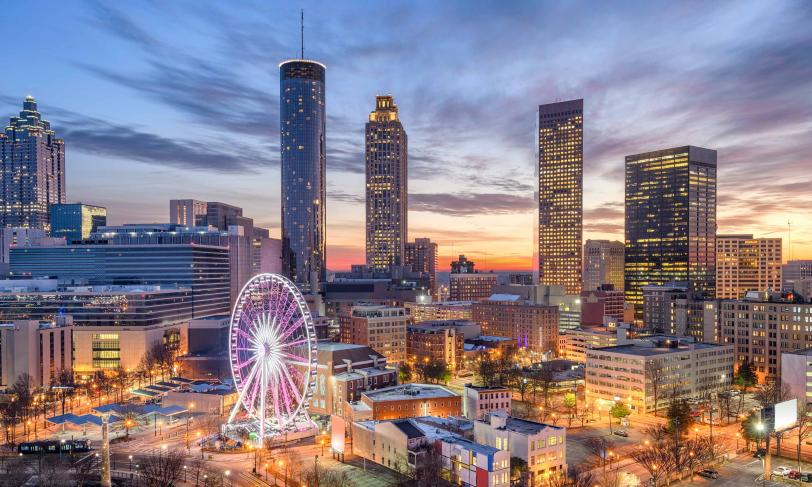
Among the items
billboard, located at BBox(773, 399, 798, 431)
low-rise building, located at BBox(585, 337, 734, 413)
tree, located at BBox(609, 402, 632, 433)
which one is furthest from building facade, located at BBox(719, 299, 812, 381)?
billboard, located at BBox(773, 399, 798, 431)

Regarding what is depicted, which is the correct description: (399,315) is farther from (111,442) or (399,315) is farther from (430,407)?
(111,442)

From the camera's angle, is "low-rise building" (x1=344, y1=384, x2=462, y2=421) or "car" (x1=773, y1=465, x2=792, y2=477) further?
"low-rise building" (x1=344, y1=384, x2=462, y2=421)

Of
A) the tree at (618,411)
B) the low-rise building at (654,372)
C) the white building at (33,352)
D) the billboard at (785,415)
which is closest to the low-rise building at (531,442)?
the billboard at (785,415)

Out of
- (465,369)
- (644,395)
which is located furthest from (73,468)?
(465,369)

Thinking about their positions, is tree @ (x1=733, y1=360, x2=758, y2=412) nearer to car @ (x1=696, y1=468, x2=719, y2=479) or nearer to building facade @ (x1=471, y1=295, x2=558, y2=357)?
car @ (x1=696, y1=468, x2=719, y2=479)

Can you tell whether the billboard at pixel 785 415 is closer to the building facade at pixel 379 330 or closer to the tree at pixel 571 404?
the tree at pixel 571 404

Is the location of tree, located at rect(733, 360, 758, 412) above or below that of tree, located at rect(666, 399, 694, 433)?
below

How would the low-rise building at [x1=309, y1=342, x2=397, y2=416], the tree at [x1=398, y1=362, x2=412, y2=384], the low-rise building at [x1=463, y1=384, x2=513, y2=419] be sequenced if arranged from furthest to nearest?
1. the tree at [x1=398, y1=362, x2=412, y2=384]
2. the low-rise building at [x1=309, y1=342, x2=397, y2=416]
3. the low-rise building at [x1=463, y1=384, x2=513, y2=419]

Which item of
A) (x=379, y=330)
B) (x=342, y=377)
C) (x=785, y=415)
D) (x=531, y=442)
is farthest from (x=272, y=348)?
(x=379, y=330)
